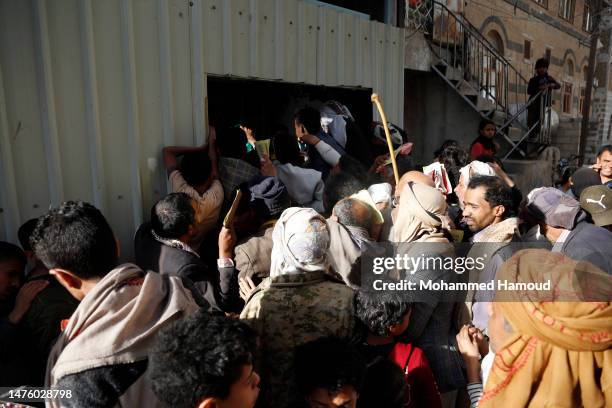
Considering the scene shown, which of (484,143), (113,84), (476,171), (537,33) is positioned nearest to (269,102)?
(484,143)

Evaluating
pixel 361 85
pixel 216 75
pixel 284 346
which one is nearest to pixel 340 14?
pixel 361 85

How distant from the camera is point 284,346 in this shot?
1757mm

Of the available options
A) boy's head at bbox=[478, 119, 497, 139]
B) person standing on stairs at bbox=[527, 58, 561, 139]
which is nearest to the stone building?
person standing on stairs at bbox=[527, 58, 561, 139]

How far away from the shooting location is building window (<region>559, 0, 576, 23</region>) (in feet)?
55.7

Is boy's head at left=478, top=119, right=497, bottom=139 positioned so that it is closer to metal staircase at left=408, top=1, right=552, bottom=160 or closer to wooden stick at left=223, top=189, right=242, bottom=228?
metal staircase at left=408, top=1, right=552, bottom=160

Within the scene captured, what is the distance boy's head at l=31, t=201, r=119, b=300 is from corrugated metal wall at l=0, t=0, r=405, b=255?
3.58 feet

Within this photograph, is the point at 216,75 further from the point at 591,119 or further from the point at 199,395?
the point at 591,119

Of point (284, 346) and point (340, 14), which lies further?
point (340, 14)

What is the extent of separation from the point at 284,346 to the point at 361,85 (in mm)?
3465

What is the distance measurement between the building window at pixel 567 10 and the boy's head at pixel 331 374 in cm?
1941

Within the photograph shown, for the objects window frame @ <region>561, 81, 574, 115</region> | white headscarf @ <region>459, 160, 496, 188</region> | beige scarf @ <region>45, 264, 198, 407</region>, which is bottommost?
beige scarf @ <region>45, 264, 198, 407</region>

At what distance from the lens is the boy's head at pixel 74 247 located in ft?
4.85

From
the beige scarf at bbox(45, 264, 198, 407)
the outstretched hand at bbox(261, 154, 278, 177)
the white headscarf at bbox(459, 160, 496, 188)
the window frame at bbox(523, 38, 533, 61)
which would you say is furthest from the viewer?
the window frame at bbox(523, 38, 533, 61)

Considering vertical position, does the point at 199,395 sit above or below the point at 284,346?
above
